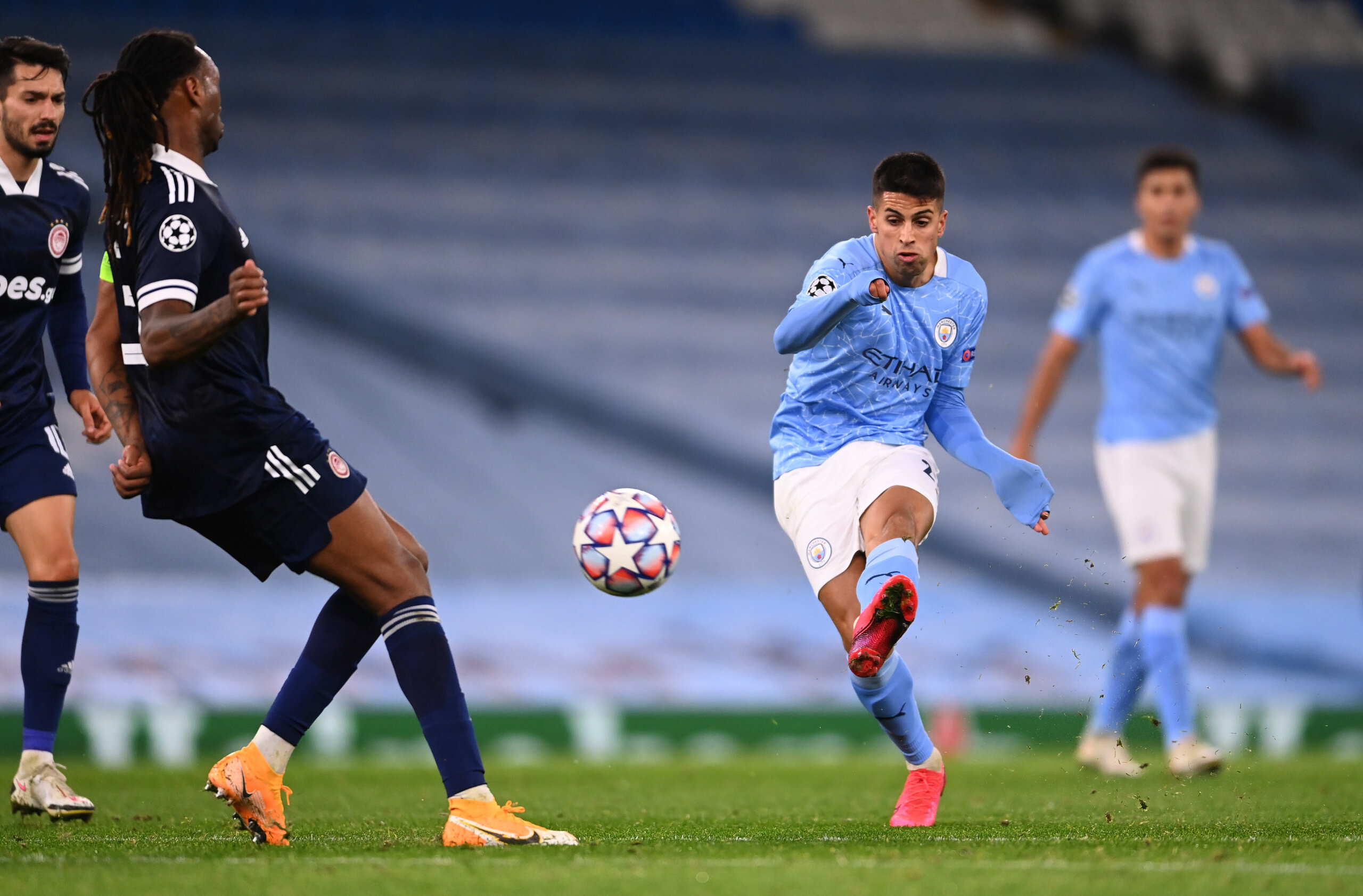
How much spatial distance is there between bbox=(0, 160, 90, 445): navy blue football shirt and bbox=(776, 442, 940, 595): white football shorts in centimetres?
266

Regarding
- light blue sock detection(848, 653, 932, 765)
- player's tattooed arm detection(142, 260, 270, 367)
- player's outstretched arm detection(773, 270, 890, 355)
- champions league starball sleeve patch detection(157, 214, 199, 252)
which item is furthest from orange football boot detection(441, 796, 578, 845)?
champions league starball sleeve patch detection(157, 214, 199, 252)

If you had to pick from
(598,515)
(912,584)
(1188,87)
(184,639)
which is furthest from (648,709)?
(1188,87)

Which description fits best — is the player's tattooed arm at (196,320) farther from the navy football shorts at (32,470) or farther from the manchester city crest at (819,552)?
the manchester city crest at (819,552)

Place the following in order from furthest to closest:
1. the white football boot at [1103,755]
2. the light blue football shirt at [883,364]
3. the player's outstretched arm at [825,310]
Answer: the white football boot at [1103,755] < the light blue football shirt at [883,364] < the player's outstretched arm at [825,310]

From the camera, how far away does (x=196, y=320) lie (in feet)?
13.1

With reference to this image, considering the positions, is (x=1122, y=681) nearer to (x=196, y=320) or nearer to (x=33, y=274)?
(x=196, y=320)

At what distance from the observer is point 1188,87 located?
18.1m

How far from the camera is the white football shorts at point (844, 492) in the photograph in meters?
4.88

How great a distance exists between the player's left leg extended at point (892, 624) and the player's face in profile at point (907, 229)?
2.31 ft

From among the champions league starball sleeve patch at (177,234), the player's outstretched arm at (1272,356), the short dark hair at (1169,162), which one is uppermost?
the short dark hair at (1169,162)

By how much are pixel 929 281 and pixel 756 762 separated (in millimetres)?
4822

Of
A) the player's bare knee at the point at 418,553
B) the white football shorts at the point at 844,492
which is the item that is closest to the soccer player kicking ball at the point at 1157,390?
the white football shorts at the point at 844,492

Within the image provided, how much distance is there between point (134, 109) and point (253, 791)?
75.0 inches

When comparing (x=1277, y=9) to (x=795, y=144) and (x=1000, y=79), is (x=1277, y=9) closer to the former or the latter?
(x=1000, y=79)
